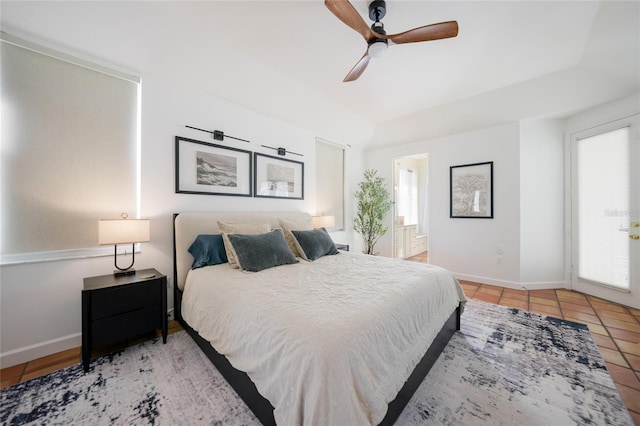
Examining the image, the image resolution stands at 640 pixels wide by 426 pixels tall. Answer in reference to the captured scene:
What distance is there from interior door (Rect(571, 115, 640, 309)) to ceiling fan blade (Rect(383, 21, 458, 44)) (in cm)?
309

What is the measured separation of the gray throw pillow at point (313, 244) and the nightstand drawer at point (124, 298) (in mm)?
1428

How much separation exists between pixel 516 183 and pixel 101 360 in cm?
546

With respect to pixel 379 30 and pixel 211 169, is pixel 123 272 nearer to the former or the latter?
pixel 211 169

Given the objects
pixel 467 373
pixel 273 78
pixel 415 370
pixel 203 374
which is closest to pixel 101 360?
pixel 203 374

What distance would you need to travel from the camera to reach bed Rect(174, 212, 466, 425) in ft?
3.22

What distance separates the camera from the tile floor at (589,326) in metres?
1.70

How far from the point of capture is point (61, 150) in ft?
6.77

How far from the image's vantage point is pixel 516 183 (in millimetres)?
3676

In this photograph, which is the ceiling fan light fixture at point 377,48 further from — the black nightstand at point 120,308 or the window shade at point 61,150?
the black nightstand at point 120,308

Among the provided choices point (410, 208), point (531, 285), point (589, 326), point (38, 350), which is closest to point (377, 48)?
point (589, 326)

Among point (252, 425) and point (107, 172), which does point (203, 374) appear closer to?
point (252, 425)

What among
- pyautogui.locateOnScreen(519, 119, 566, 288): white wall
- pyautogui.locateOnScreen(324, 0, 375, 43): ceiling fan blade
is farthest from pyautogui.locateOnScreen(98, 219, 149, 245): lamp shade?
pyautogui.locateOnScreen(519, 119, 566, 288): white wall

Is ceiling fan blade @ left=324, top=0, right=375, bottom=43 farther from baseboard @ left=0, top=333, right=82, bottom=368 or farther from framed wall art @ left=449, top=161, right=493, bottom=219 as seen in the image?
baseboard @ left=0, top=333, right=82, bottom=368

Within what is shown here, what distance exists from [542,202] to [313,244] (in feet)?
12.4
